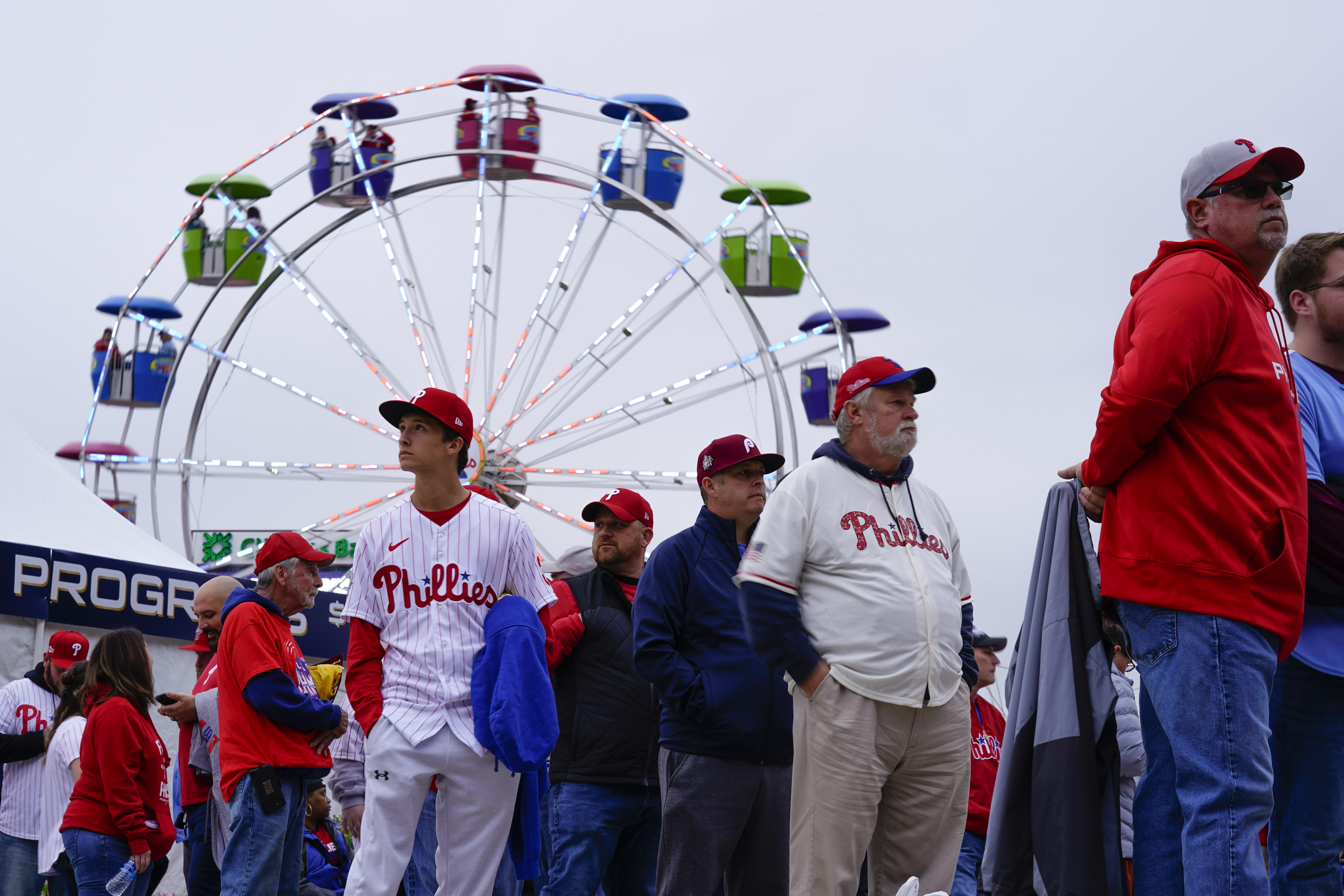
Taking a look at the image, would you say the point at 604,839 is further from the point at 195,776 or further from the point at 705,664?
the point at 195,776

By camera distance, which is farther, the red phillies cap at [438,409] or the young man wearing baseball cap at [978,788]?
the young man wearing baseball cap at [978,788]

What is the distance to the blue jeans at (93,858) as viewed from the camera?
18.1 ft

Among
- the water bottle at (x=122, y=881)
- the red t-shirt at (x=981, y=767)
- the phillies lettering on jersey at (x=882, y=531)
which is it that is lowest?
the water bottle at (x=122, y=881)

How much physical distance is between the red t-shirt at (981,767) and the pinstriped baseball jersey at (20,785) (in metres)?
4.25

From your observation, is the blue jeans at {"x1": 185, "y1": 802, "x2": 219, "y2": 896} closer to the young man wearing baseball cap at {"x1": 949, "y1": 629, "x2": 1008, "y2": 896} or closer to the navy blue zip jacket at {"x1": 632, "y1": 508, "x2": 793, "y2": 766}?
the navy blue zip jacket at {"x1": 632, "y1": 508, "x2": 793, "y2": 766}

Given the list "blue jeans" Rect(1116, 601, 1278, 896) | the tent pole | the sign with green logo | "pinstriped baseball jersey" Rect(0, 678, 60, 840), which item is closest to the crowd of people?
"blue jeans" Rect(1116, 601, 1278, 896)

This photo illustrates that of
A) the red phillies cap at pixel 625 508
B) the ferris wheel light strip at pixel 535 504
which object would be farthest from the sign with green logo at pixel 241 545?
the red phillies cap at pixel 625 508

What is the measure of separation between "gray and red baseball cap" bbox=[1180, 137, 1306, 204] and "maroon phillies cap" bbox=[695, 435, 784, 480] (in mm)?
1805

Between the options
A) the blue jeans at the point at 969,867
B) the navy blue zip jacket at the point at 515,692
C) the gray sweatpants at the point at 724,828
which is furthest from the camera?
the blue jeans at the point at 969,867

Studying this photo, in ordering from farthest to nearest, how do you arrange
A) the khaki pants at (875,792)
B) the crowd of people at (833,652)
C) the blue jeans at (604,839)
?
the blue jeans at (604,839), the khaki pants at (875,792), the crowd of people at (833,652)

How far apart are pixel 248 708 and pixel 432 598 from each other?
1.52 metres

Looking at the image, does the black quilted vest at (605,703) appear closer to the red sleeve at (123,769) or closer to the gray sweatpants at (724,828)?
the gray sweatpants at (724,828)

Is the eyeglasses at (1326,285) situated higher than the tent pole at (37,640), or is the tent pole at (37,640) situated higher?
the eyeglasses at (1326,285)

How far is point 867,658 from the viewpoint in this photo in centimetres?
332
